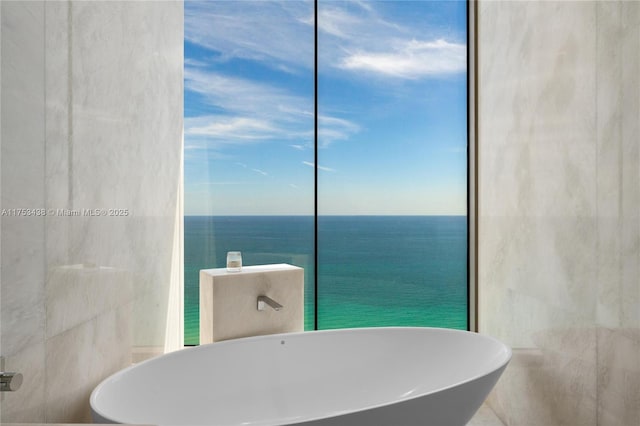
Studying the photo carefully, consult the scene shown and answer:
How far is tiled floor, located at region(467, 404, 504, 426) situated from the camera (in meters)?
2.27

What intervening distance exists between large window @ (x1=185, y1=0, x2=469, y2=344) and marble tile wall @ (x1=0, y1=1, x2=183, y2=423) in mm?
555

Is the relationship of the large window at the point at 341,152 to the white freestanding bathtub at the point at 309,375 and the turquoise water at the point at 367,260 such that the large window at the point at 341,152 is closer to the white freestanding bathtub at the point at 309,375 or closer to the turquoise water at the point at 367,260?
the turquoise water at the point at 367,260

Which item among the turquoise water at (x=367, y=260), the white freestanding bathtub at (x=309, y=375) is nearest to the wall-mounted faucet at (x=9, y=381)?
the white freestanding bathtub at (x=309, y=375)

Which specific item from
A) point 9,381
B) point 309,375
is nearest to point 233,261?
point 309,375

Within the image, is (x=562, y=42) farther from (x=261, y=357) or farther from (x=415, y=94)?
(x=261, y=357)

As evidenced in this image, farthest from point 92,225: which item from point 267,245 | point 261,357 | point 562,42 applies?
point 562,42

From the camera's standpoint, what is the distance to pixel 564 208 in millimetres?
1740

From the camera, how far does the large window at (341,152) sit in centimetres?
275

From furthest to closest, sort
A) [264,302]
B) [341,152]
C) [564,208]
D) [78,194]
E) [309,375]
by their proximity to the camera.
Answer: [341,152] < [264,302] < [309,375] < [564,208] < [78,194]

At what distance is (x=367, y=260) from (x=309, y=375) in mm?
1009

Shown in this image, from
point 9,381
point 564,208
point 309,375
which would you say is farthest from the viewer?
point 309,375

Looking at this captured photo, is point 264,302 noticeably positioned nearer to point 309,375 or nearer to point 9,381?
point 309,375

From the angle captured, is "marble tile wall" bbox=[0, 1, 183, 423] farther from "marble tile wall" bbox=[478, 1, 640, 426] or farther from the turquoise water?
"marble tile wall" bbox=[478, 1, 640, 426]

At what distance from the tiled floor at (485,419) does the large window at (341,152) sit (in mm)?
587
